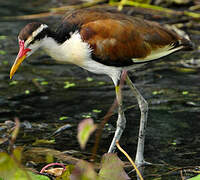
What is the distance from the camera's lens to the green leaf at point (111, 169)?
338cm

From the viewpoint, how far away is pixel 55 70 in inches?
319

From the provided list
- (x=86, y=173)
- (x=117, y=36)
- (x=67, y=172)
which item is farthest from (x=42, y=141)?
(x=86, y=173)

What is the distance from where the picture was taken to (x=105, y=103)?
6.73 metres

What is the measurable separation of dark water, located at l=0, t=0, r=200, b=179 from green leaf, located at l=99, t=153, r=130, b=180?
1.48 m


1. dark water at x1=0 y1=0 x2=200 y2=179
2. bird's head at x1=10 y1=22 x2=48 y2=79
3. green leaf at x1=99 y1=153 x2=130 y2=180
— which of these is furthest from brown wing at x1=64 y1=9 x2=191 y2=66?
green leaf at x1=99 y1=153 x2=130 y2=180

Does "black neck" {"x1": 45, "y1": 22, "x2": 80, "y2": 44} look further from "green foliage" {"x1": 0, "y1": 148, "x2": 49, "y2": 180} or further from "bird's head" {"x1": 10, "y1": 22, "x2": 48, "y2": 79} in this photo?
"green foliage" {"x1": 0, "y1": 148, "x2": 49, "y2": 180}

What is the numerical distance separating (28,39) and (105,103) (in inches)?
92.0

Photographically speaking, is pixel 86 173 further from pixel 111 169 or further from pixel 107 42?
pixel 107 42

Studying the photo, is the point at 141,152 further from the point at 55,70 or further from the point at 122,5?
the point at 122,5

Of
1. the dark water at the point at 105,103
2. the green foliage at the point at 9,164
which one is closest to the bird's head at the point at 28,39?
the dark water at the point at 105,103

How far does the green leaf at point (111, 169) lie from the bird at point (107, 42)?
1.58 meters

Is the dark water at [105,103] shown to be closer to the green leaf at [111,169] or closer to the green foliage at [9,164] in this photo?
the green leaf at [111,169]

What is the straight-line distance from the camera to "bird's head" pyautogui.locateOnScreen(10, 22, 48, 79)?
4.62 m

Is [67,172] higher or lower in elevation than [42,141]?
higher
